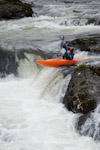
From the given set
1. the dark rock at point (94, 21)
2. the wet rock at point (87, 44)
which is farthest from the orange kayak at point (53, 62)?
the dark rock at point (94, 21)

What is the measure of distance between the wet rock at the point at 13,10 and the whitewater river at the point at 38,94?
2.18 ft

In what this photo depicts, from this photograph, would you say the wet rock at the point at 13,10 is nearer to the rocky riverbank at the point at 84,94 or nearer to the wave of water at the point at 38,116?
the wave of water at the point at 38,116

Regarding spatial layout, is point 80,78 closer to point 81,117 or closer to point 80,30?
point 81,117

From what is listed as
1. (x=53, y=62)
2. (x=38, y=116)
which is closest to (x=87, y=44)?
(x=53, y=62)

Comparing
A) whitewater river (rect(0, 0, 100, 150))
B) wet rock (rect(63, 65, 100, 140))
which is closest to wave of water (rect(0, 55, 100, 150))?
whitewater river (rect(0, 0, 100, 150))

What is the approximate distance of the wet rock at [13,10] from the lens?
1653cm

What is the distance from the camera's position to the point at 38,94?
27.6ft

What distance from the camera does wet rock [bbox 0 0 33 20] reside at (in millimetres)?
16531

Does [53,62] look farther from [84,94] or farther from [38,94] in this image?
[84,94]

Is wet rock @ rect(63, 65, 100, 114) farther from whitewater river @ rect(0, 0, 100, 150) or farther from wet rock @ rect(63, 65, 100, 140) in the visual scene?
whitewater river @ rect(0, 0, 100, 150)

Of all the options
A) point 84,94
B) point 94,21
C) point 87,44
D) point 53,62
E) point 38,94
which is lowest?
point 94,21

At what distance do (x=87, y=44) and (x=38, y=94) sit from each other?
3.94 meters

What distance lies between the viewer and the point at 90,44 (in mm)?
11320

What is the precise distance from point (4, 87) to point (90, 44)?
14.0 ft
